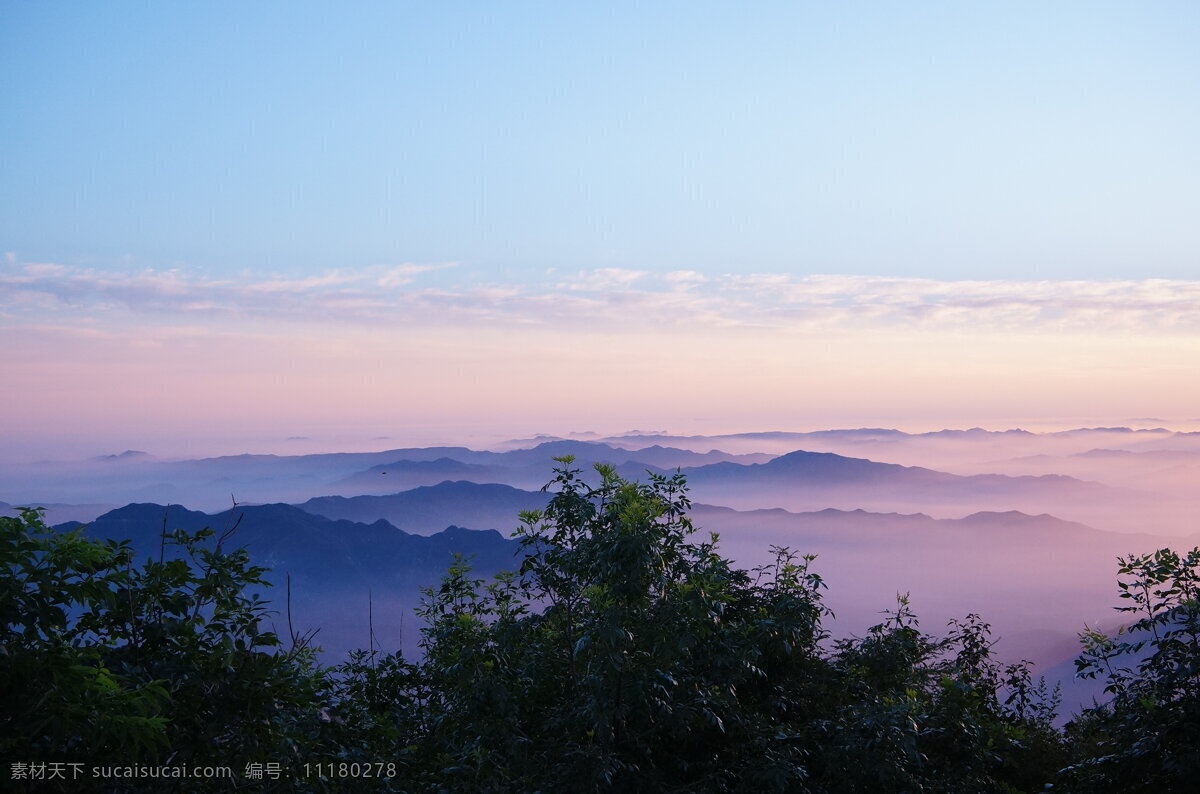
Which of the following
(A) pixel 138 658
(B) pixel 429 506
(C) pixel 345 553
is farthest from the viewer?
(B) pixel 429 506

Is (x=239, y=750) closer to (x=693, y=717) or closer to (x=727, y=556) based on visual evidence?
(x=693, y=717)

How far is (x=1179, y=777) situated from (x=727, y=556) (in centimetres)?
430

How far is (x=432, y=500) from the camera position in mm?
168125

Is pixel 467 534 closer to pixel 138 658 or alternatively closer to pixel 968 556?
pixel 968 556

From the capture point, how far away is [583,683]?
298 inches

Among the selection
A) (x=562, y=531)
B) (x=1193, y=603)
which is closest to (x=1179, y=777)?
(x=1193, y=603)

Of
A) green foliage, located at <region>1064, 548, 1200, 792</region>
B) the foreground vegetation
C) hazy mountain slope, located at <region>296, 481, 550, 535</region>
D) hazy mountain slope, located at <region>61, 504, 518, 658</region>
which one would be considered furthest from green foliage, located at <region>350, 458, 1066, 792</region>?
hazy mountain slope, located at <region>296, 481, 550, 535</region>

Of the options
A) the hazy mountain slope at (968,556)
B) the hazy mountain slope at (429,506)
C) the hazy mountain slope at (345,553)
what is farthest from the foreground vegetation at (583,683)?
the hazy mountain slope at (429,506)

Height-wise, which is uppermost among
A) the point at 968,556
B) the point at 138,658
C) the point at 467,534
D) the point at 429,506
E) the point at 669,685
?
the point at 138,658

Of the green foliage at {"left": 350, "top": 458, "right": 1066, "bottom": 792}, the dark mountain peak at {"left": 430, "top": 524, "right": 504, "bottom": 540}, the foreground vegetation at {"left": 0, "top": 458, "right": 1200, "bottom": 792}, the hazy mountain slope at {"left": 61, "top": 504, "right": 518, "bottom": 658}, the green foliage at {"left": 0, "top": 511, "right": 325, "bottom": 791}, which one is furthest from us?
the dark mountain peak at {"left": 430, "top": 524, "right": 504, "bottom": 540}

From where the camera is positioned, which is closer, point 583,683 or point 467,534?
point 583,683

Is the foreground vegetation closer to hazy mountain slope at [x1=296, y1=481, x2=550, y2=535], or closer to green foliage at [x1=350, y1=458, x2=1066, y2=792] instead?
green foliage at [x1=350, y1=458, x2=1066, y2=792]

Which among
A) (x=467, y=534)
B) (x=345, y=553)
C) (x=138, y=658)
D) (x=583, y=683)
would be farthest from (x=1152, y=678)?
(x=345, y=553)

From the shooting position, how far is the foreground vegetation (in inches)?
208
